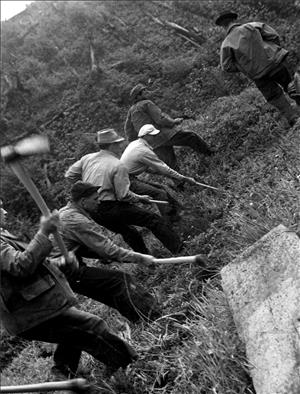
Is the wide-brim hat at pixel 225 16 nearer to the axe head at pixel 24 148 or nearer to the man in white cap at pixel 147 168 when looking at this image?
the man in white cap at pixel 147 168

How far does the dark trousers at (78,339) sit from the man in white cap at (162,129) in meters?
4.16

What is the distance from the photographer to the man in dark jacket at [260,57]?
22.0 feet

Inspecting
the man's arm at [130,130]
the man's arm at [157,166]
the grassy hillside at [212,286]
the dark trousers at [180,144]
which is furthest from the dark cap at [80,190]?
the man's arm at [130,130]

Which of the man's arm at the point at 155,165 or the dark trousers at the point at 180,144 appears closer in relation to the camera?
the man's arm at the point at 155,165

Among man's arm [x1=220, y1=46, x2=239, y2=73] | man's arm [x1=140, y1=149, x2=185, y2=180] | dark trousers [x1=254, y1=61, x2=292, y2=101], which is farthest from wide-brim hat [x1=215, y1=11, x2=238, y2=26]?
man's arm [x1=140, y1=149, x2=185, y2=180]

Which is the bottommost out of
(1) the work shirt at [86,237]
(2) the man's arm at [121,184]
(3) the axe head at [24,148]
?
(2) the man's arm at [121,184]

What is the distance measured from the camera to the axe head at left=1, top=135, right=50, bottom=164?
10.8 feet

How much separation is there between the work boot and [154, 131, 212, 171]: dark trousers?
1.44 metres

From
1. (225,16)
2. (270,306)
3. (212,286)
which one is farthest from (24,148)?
(225,16)

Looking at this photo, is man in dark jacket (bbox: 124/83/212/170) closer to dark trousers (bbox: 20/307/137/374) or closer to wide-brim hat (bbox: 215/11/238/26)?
wide-brim hat (bbox: 215/11/238/26)

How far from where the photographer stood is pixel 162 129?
7.94 m

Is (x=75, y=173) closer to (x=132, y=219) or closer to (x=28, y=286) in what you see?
(x=132, y=219)

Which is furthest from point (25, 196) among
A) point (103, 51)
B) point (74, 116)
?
point (103, 51)

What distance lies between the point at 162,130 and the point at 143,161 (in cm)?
141
